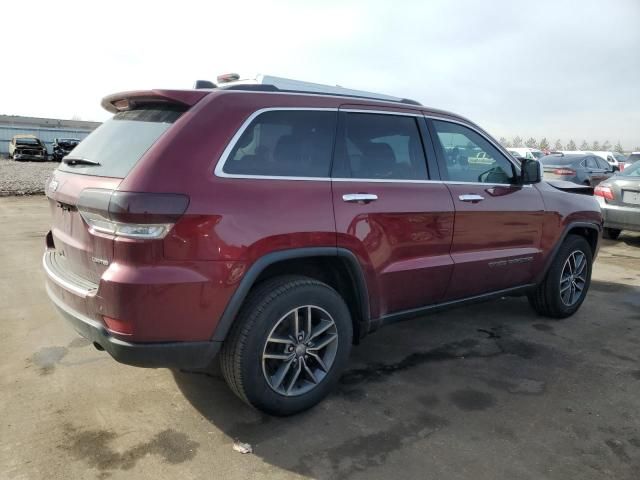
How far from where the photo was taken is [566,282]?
5.03 metres

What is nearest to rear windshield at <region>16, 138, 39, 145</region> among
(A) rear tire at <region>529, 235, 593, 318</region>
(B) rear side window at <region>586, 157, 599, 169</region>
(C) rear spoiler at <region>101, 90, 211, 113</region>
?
(B) rear side window at <region>586, 157, 599, 169</region>

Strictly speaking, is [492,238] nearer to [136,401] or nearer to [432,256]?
[432,256]

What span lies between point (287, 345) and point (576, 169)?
492 inches

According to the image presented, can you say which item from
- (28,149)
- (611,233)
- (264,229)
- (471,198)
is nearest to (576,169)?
(611,233)

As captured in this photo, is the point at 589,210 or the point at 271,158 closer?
the point at 271,158

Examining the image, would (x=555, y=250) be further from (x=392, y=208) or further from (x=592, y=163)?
(x=592, y=163)

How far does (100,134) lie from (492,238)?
9.78 feet

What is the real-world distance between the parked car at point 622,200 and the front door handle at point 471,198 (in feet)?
18.7

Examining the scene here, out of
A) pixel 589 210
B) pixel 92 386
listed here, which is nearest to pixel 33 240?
pixel 92 386

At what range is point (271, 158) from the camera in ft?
9.82

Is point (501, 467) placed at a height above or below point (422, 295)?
below

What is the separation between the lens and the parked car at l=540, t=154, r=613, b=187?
13.1m

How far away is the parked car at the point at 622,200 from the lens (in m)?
8.37

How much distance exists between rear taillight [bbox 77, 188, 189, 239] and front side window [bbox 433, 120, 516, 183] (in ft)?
7.19
